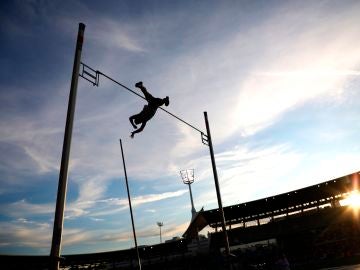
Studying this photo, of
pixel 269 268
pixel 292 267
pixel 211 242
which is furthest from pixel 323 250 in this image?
pixel 211 242

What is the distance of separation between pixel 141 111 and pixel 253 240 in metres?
22.8

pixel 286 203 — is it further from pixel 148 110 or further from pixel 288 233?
pixel 148 110

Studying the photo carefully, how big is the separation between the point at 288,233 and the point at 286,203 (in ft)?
8.33

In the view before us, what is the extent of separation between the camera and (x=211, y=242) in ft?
95.5

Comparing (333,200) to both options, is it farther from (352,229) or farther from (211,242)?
(211,242)

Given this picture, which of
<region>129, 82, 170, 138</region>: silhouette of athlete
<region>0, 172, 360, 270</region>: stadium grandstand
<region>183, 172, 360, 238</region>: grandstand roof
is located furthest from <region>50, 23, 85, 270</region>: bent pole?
<region>183, 172, 360, 238</region>: grandstand roof

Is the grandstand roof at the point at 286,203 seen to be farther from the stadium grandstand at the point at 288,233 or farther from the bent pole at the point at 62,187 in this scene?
the bent pole at the point at 62,187

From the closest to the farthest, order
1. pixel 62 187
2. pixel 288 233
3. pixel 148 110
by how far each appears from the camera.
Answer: pixel 62 187 < pixel 148 110 < pixel 288 233

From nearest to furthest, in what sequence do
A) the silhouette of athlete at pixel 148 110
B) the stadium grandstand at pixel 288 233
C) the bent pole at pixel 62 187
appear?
the bent pole at pixel 62 187 < the silhouette of athlete at pixel 148 110 < the stadium grandstand at pixel 288 233

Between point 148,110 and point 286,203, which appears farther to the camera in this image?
point 286,203

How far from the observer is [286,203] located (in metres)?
26.2

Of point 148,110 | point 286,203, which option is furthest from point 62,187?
point 286,203

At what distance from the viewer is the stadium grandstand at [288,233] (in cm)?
2226

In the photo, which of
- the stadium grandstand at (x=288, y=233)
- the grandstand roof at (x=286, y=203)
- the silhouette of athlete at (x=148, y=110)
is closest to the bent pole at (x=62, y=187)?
the silhouette of athlete at (x=148, y=110)
